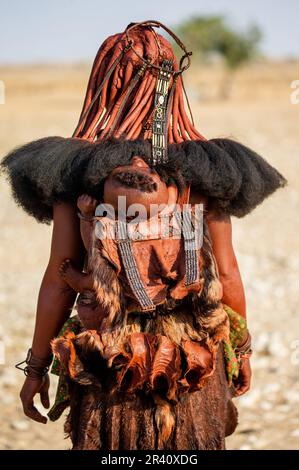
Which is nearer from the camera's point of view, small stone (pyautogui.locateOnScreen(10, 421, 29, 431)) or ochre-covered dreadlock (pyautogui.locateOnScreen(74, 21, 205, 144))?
ochre-covered dreadlock (pyautogui.locateOnScreen(74, 21, 205, 144))

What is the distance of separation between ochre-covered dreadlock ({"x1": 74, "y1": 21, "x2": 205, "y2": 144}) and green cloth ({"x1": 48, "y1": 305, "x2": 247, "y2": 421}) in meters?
0.61

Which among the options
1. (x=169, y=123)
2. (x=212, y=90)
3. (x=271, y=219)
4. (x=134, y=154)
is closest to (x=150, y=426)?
(x=134, y=154)

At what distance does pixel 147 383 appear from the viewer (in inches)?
81.3

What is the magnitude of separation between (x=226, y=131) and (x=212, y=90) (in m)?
23.1

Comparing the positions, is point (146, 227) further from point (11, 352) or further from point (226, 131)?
point (226, 131)

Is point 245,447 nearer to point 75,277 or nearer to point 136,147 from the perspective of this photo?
point 75,277

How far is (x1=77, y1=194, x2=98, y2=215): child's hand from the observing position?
2133mm

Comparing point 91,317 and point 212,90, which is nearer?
point 91,317

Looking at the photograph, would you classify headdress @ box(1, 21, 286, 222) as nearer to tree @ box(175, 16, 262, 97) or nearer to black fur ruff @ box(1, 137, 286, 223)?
black fur ruff @ box(1, 137, 286, 223)

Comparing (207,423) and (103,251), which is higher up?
(103,251)

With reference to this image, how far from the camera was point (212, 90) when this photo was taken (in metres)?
39.3

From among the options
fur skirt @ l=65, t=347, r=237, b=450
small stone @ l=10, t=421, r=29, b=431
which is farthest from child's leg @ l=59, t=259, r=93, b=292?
small stone @ l=10, t=421, r=29, b=431

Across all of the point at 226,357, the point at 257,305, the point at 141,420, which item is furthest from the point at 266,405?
the point at 141,420

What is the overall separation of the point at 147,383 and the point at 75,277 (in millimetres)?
388
